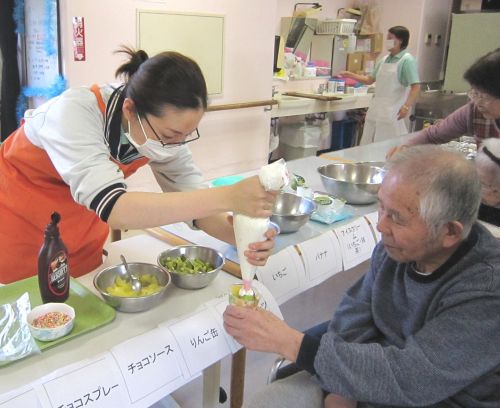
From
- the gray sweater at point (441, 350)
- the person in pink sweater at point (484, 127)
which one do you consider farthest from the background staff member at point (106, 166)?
the person in pink sweater at point (484, 127)

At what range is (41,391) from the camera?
98 cm

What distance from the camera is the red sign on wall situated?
11.4 feet

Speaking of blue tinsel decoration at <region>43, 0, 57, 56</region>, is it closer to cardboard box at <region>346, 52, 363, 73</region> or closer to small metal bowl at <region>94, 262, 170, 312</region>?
small metal bowl at <region>94, 262, 170, 312</region>

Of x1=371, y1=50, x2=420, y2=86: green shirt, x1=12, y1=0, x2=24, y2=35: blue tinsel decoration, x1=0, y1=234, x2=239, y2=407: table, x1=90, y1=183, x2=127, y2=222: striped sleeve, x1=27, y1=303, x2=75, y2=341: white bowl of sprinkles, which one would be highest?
x1=12, y1=0, x2=24, y2=35: blue tinsel decoration

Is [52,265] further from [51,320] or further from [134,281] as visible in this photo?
[134,281]

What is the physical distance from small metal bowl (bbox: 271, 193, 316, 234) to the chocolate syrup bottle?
2.75 ft

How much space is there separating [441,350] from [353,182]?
1262mm

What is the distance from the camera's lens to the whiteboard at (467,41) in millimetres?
6051

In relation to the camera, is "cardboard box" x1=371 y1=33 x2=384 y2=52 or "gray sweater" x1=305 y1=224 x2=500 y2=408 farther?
"cardboard box" x1=371 y1=33 x2=384 y2=52

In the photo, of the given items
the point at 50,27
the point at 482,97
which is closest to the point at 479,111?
the point at 482,97

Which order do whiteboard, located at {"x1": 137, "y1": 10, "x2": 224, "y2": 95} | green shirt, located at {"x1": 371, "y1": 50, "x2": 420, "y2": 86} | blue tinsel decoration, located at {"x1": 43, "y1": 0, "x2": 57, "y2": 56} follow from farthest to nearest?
green shirt, located at {"x1": 371, "y1": 50, "x2": 420, "y2": 86}, whiteboard, located at {"x1": 137, "y1": 10, "x2": 224, "y2": 95}, blue tinsel decoration, located at {"x1": 43, "y1": 0, "x2": 57, "y2": 56}

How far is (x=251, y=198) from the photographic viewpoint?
1146mm

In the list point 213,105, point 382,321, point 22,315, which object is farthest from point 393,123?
point 22,315

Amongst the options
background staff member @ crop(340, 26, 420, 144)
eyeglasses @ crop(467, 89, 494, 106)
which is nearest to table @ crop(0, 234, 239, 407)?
eyeglasses @ crop(467, 89, 494, 106)
